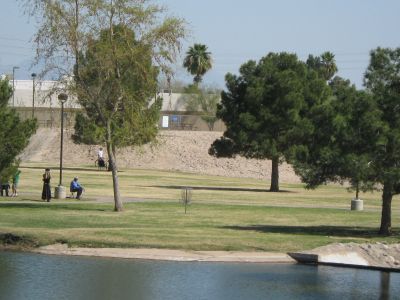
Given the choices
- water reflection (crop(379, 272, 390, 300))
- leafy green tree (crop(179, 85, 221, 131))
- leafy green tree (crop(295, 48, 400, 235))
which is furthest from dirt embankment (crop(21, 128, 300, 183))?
water reflection (crop(379, 272, 390, 300))

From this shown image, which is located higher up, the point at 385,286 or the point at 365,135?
the point at 365,135

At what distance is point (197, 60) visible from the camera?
11856 centimetres

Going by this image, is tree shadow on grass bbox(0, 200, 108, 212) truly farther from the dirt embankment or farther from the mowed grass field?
the dirt embankment

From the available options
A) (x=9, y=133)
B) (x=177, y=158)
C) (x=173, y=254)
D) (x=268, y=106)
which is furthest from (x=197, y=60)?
(x=173, y=254)

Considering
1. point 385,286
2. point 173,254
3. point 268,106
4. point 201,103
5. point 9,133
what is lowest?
point 385,286

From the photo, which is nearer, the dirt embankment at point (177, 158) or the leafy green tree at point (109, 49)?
the leafy green tree at point (109, 49)

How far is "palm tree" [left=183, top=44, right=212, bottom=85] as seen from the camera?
118 meters

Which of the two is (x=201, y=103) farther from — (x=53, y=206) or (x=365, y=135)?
(x=365, y=135)

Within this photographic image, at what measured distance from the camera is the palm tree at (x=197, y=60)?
11781 cm

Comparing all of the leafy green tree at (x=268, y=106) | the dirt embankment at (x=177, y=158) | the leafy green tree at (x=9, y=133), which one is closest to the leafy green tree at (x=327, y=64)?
the dirt embankment at (x=177, y=158)

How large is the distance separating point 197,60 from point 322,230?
8692 centimetres

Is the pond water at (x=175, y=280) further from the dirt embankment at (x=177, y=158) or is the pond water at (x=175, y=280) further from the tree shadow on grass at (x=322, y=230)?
the dirt embankment at (x=177, y=158)

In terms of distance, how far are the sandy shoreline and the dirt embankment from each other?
57784 mm

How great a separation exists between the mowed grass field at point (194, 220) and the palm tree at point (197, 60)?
6350cm
